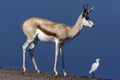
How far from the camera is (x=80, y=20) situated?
29.6 m

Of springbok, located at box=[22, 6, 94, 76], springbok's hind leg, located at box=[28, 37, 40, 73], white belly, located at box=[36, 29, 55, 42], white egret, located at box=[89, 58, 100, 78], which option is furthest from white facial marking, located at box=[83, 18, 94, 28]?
springbok's hind leg, located at box=[28, 37, 40, 73]

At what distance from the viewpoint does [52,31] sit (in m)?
29.2

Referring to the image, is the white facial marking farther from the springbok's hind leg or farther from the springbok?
the springbok's hind leg

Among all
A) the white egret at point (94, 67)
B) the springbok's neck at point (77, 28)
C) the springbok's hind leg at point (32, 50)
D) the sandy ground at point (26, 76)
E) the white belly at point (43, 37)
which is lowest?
the sandy ground at point (26, 76)

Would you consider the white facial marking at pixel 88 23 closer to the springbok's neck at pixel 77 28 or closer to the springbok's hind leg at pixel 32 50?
the springbok's neck at pixel 77 28

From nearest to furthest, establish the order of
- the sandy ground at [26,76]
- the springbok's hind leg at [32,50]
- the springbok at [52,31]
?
1. the sandy ground at [26,76]
2. the springbok at [52,31]
3. the springbok's hind leg at [32,50]

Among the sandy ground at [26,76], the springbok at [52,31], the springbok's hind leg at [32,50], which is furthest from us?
the springbok's hind leg at [32,50]

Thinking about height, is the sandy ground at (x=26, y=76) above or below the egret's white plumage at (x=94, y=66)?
below

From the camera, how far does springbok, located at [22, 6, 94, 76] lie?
29078 mm

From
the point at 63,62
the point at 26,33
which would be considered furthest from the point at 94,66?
the point at 26,33

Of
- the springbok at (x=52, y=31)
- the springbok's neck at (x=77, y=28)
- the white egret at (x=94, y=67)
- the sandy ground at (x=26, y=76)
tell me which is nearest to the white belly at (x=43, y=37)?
the springbok at (x=52, y=31)

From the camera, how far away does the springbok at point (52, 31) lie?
29.1m

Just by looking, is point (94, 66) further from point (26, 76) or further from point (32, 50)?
point (26, 76)

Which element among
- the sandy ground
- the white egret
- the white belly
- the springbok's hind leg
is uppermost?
the white belly
